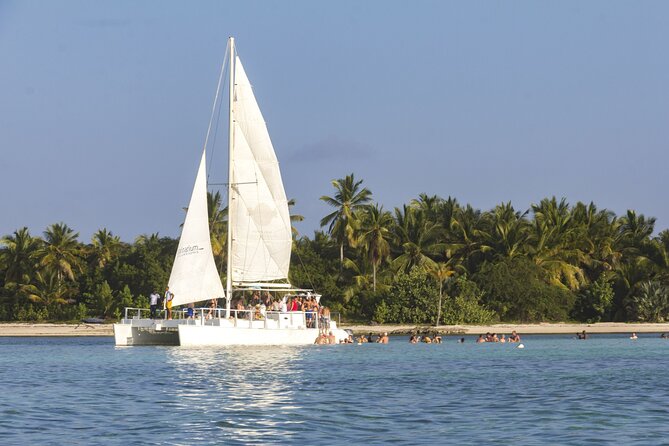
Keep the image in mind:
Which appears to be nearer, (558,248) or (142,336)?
(142,336)

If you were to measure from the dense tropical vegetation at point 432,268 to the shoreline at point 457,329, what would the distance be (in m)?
1.83

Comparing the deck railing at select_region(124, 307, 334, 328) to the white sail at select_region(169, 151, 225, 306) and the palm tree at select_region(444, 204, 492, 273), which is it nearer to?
the white sail at select_region(169, 151, 225, 306)

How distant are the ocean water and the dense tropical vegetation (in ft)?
98.6

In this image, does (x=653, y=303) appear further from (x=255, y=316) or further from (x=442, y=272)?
(x=255, y=316)

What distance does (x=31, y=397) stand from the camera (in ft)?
86.9

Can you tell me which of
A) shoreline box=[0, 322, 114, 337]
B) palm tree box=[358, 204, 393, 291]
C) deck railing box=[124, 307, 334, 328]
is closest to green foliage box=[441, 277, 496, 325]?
palm tree box=[358, 204, 393, 291]

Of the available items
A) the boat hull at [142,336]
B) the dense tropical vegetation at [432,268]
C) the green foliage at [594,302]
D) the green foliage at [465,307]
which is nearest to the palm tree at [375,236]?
the dense tropical vegetation at [432,268]

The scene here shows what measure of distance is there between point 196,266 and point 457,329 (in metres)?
26.1

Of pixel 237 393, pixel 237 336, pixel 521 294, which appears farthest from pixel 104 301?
pixel 237 393

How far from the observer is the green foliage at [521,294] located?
74.8 metres

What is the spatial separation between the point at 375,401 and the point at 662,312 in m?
52.6

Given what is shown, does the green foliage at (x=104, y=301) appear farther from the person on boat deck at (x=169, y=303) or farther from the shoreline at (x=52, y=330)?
the person on boat deck at (x=169, y=303)

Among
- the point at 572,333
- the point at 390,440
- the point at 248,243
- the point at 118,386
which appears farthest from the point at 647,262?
the point at 390,440

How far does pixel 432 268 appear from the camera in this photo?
7838 cm
